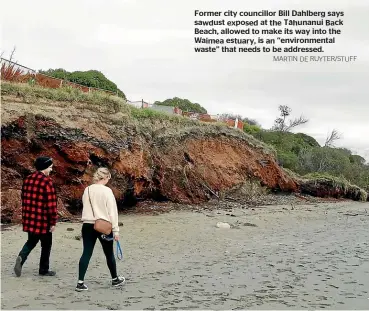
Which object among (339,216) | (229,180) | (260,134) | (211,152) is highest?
(260,134)

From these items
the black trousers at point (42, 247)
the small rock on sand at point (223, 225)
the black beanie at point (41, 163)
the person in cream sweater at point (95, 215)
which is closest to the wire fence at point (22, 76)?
the small rock on sand at point (223, 225)

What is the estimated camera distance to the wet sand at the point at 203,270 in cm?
576

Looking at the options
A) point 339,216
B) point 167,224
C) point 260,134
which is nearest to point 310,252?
point 167,224

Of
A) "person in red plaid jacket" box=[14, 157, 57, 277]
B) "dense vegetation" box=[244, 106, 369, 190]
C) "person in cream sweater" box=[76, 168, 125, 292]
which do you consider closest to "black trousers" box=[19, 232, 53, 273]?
"person in red plaid jacket" box=[14, 157, 57, 277]

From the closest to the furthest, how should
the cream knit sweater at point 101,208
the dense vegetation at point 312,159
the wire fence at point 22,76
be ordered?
the cream knit sweater at point 101,208, the wire fence at point 22,76, the dense vegetation at point 312,159

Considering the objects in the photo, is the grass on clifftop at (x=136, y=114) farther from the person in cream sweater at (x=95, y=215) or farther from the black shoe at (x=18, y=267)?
the person in cream sweater at (x=95, y=215)

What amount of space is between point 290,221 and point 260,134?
2406cm

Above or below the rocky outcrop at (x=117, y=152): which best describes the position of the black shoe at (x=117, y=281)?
below

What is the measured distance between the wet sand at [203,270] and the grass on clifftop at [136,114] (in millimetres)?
4768

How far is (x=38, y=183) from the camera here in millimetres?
6656

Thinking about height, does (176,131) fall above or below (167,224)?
above

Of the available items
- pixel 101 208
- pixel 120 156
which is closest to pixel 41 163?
pixel 101 208

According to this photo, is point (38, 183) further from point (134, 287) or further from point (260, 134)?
point (260, 134)

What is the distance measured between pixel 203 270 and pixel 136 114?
448 inches
